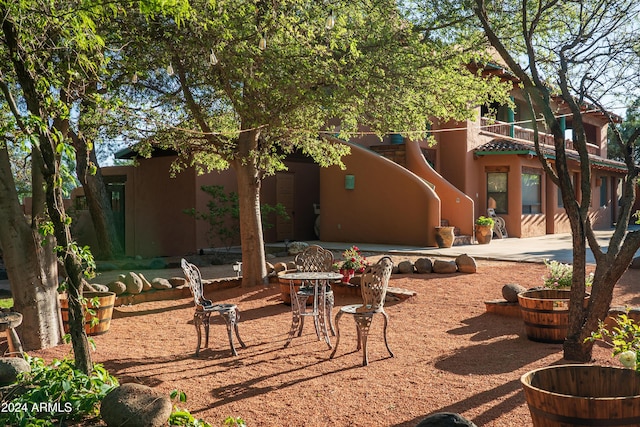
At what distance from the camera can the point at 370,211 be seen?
57.0 ft

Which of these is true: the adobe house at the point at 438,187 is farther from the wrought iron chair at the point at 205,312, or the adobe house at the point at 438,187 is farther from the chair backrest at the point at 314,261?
the wrought iron chair at the point at 205,312

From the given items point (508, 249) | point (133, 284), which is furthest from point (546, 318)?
point (508, 249)

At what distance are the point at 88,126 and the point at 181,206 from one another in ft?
28.0

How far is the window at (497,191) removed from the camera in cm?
1886

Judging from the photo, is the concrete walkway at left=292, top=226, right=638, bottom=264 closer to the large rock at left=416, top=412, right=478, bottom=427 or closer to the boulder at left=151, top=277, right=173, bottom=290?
the boulder at left=151, top=277, right=173, bottom=290

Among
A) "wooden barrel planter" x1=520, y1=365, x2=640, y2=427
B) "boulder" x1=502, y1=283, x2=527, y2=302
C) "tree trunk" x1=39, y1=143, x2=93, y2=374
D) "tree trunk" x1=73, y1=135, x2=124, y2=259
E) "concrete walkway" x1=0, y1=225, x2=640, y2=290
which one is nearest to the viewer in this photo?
"wooden barrel planter" x1=520, y1=365, x2=640, y2=427

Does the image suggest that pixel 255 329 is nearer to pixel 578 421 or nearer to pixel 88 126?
pixel 88 126

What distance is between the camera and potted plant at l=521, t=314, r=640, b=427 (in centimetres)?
296

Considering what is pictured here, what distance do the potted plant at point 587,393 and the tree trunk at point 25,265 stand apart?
5.34 meters

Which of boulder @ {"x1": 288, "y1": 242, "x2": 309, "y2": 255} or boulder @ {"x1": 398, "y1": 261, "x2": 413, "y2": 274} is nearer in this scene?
boulder @ {"x1": 398, "y1": 261, "x2": 413, "y2": 274}

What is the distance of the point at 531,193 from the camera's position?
19766 millimetres

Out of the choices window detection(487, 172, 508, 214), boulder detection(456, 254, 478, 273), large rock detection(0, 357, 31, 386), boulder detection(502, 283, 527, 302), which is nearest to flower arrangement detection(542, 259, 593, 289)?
boulder detection(502, 283, 527, 302)

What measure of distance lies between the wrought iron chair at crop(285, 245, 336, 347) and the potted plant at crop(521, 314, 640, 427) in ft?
12.2

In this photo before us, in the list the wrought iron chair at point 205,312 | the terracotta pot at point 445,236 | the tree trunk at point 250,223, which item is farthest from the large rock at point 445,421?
the terracotta pot at point 445,236
